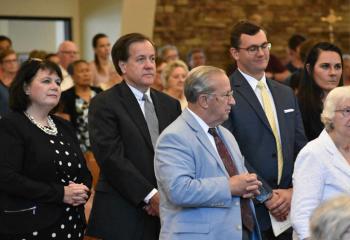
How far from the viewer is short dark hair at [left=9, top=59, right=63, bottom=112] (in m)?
4.18

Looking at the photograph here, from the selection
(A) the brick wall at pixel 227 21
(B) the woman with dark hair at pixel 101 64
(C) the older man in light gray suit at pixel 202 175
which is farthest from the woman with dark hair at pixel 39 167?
(A) the brick wall at pixel 227 21

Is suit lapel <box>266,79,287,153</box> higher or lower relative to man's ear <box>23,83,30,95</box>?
lower

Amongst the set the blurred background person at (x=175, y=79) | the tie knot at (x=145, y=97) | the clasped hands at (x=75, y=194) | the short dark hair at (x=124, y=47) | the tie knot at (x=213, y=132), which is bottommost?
the clasped hands at (x=75, y=194)

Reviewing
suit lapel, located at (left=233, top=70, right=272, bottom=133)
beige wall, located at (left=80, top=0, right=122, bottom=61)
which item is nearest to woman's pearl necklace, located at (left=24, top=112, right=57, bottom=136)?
suit lapel, located at (left=233, top=70, right=272, bottom=133)

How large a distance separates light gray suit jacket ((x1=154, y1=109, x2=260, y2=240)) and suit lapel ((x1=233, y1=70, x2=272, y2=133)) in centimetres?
71

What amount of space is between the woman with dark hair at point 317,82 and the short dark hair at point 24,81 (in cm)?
156

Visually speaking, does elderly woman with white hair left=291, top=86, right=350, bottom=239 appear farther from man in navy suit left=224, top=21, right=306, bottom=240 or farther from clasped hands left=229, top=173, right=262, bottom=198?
man in navy suit left=224, top=21, right=306, bottom=240

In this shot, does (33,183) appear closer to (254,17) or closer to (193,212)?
(193,212)

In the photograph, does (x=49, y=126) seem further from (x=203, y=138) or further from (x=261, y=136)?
(x=261, y=136)

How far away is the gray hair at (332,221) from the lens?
2549 mm

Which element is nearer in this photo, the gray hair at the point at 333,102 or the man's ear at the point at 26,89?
the gray hair at the point at 333,102

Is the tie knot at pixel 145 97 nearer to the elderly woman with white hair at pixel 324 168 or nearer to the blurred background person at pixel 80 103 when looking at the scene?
the elderly woman with white hair at pixel 324 168

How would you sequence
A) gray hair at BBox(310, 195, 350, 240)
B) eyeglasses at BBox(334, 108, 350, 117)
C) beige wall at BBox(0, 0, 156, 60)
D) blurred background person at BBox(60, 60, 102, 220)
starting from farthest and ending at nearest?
1. beige wall at BBox(0, 0, 156, 60)
2. blurred background person at BBox(60, 60, 102, 220)
3. eyeglasses at BBox(334, 108, 350, 117)
4. gray hair at BBox(310, 195, 350, 240)

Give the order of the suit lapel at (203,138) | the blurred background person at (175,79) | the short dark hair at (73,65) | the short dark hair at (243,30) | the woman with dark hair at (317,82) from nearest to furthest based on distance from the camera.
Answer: the suit lapel at (203,138) → the short dark hair at (243,30) → the woman with dark hair at (317,82) → the blurred background person at (175,79) → the short dark hair at (73,65)
